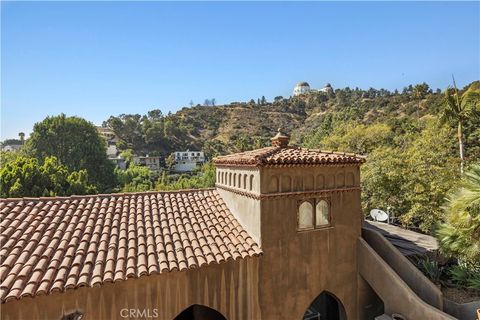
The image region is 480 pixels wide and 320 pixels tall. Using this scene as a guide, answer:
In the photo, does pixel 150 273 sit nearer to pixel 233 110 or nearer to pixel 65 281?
pixel 65 281

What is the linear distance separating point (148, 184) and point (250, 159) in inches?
2004

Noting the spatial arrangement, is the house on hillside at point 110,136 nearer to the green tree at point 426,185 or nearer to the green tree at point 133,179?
the green tree at point 133,179

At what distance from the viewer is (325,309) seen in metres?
12.0

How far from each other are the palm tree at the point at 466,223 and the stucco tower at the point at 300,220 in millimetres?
2914

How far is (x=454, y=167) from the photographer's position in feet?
70.4

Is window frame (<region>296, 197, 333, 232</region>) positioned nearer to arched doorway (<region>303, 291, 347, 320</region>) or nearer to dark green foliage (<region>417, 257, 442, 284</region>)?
arched doorway (<region>303, 291, 347, 320</region>)

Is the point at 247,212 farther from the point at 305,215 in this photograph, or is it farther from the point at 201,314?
the point at 201,314

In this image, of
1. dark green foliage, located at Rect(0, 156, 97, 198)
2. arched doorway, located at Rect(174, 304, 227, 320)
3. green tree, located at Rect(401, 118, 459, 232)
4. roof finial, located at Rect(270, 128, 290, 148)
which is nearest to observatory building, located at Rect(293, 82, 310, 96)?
green tree, located at Rect(401, 118, 459, 232)

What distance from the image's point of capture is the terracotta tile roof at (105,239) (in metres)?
6.88

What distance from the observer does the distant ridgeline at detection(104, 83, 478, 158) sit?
7825 centimetres

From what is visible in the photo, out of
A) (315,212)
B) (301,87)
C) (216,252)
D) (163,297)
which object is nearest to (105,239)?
(163,297)

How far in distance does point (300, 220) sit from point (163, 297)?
4623 millimetres

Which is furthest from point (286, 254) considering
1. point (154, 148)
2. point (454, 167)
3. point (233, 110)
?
point (233, 110)

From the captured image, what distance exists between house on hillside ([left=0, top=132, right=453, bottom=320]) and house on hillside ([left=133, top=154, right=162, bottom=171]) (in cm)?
7571
